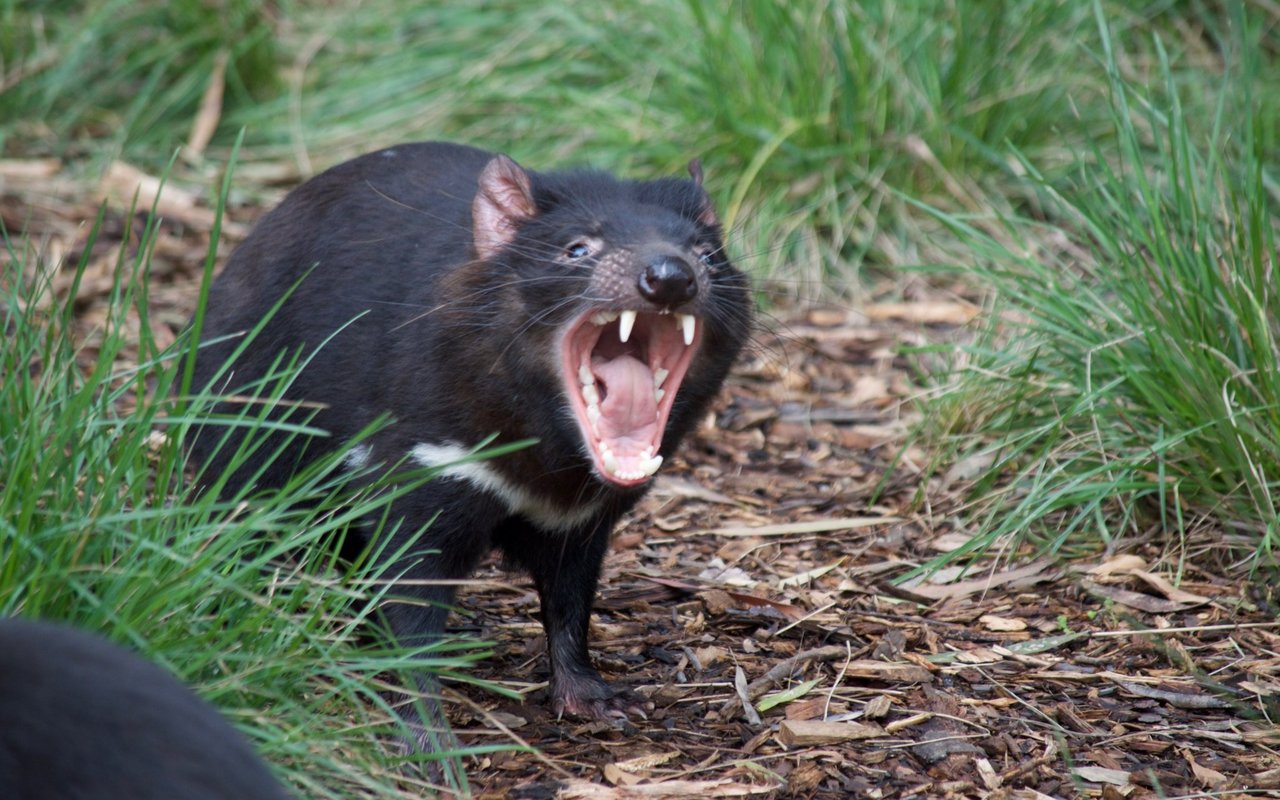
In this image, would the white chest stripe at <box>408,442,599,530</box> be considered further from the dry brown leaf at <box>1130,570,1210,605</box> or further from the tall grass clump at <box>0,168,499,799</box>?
the dry brown leaf at <box>1130,570,1210,605</box>

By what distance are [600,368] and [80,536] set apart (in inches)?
37.9

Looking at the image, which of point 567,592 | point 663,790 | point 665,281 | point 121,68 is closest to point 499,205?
point 665,281

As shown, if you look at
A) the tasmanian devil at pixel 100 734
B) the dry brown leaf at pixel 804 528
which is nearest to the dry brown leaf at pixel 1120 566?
the dry brown leaf at pixel 804 528

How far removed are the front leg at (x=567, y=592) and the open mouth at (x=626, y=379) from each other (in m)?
0.28

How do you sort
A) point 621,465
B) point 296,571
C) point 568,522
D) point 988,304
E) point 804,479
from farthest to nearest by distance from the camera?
point 988,304 → point 804,479 → point 568,522 → point 621,465 → point 296,571

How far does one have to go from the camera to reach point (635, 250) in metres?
2.62

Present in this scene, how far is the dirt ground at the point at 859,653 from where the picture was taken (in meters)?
2.61

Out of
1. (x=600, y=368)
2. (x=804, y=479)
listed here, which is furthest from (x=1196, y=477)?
(x=600, y=368)

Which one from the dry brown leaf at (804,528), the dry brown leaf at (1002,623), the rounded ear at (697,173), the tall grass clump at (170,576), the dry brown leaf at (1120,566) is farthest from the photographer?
the dry brown leaf at (804,528)

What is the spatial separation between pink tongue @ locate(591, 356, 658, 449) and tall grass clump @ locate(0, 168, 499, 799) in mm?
→ 484

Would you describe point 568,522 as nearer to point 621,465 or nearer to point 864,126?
point 621,465

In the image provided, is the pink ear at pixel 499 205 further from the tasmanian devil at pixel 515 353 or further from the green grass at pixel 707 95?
the green grass at pixel 707 95

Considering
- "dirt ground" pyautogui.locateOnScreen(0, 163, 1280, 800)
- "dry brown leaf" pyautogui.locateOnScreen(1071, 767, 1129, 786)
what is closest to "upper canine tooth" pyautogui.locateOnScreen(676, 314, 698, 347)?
"dirt ground" pyautogui.locateOnScreen(0, 163, 1280, 800)

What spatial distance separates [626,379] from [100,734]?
133 centimetres
